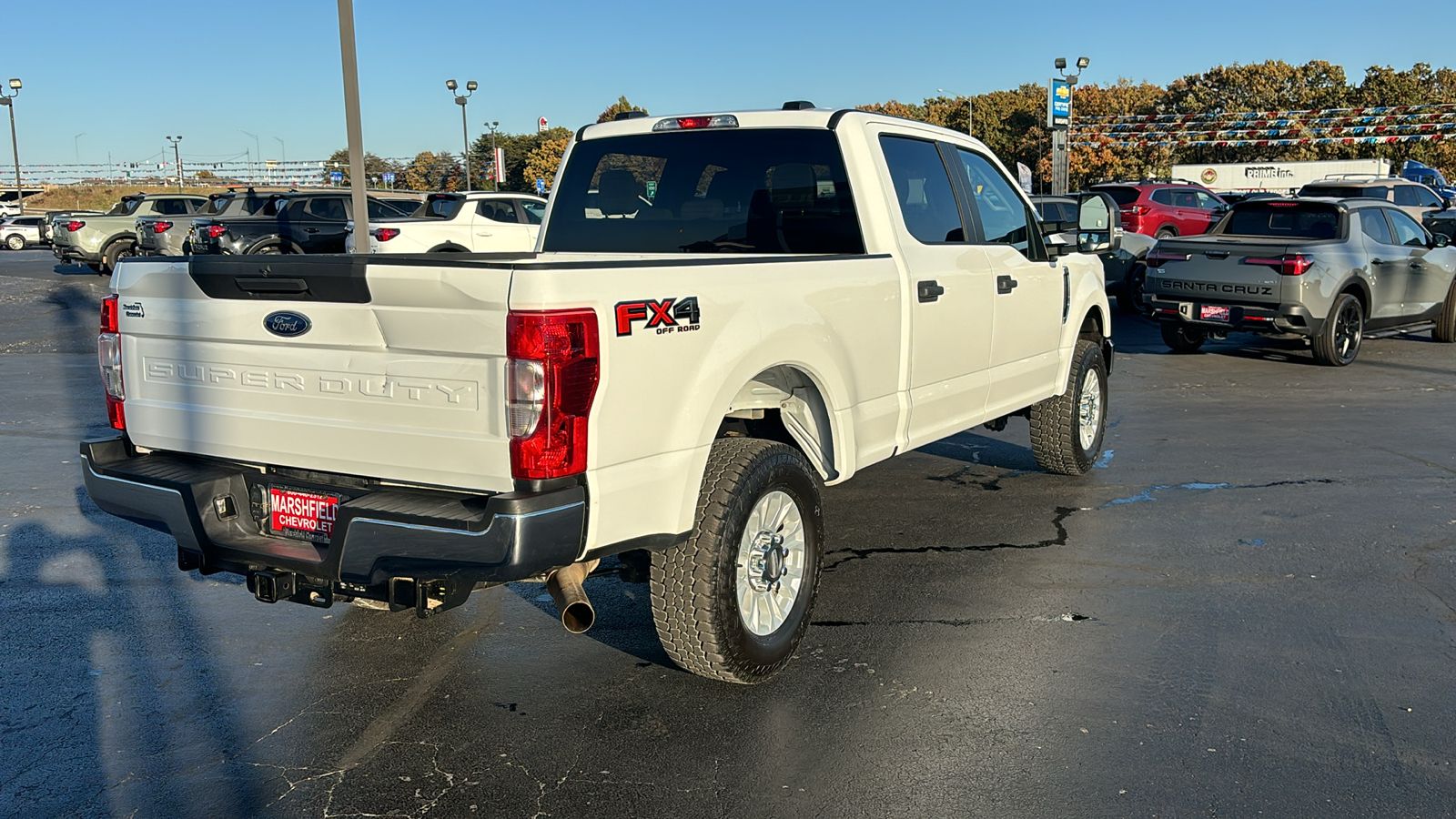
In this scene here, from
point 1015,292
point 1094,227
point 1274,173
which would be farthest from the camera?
point 1274,173

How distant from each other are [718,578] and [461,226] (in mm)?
16260

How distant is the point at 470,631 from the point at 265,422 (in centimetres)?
143

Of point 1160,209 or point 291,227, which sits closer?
point 291,227

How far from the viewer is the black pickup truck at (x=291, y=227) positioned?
21391 millimetres

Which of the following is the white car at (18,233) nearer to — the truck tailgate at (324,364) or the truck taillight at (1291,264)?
the truck taillight at (1291,264)

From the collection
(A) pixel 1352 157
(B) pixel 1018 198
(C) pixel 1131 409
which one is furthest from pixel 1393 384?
(A) pixel 1352 157

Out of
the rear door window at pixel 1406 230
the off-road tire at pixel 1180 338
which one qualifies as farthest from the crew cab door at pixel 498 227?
the rear door window at pixel 1406 230

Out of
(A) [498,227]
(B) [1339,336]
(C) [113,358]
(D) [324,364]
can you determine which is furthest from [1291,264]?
(A) [498,227]

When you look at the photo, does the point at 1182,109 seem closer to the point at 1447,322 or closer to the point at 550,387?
the point at 1447,322

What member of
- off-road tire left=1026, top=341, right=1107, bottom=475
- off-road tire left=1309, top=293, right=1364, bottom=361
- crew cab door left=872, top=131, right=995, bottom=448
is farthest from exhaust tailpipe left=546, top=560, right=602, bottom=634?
off-road tire left=1309, top=293, right=1364, bottom=361

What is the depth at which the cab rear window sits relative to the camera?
12.7m

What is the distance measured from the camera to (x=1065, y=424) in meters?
7.23

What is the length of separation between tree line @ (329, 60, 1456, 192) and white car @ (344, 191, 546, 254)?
137ft

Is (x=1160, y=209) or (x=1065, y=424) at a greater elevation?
(x=1160, y=209)
